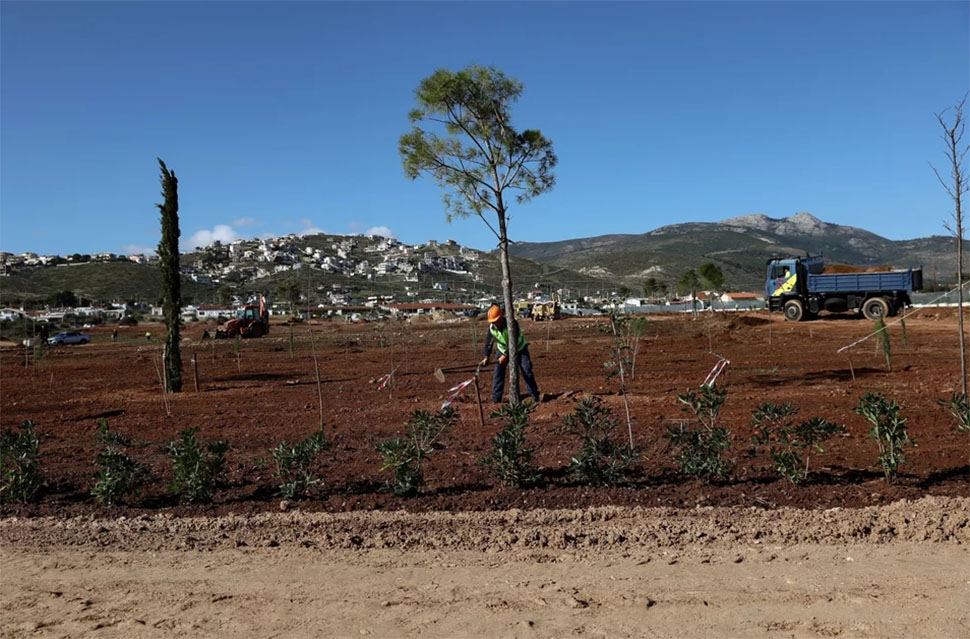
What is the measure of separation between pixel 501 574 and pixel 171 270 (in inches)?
549

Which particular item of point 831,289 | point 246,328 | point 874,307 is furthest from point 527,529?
point 246,328

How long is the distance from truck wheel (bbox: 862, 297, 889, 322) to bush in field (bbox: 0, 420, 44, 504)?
106 feet

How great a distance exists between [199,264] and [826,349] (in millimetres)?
159583

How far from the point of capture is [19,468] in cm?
716

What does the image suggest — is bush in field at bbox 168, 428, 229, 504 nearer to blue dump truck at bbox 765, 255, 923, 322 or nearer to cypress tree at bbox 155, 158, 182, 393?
cypress tree at bbox 155, 158, 182, 393

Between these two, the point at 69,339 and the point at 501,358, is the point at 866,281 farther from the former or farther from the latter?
the point at 69,339

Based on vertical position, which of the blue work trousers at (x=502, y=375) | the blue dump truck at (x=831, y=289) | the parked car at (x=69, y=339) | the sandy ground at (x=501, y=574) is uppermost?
the blue dump truck at (x=831, y=289)

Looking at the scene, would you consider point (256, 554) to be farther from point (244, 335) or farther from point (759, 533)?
point (244, 335)

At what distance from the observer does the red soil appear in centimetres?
664

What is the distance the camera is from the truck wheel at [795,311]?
34094 millimetres

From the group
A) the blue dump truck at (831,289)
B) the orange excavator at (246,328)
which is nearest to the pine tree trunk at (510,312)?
the blue dump truck at (831,289)

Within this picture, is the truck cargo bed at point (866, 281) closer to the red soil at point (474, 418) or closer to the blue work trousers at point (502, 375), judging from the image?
the red soil at point (474, 418)

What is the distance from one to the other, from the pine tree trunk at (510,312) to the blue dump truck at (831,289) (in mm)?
25875

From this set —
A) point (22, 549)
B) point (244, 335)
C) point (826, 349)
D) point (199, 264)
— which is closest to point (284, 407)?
point (22, 549)
